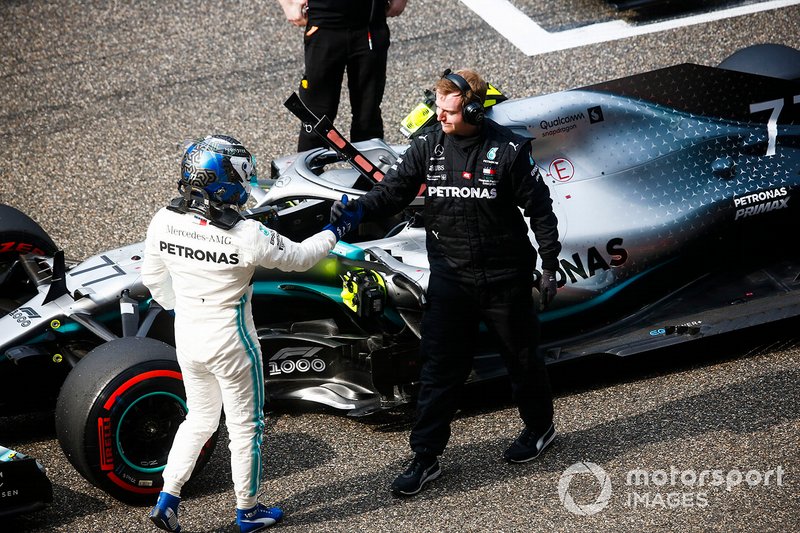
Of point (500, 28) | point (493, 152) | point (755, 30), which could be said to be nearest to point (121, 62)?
point (500, 28)

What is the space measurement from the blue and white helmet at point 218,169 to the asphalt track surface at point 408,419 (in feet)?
4.94

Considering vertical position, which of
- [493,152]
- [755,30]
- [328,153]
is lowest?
[755,30]

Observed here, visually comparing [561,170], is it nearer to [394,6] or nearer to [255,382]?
[394,6]

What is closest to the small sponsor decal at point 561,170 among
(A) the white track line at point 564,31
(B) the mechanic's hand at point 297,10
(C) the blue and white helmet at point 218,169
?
(C) the blue and white helmet at point 218,169

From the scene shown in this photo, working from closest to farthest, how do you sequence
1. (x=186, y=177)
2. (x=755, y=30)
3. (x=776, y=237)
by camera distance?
(x=186, y=177)
(x=776, y=237)
(x=755, y=30)

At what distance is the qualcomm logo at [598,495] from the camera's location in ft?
16.0

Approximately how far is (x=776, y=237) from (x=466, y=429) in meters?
2.31

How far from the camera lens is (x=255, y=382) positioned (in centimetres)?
455

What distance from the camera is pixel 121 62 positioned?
10.7m

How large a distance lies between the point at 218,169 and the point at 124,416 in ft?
4.16

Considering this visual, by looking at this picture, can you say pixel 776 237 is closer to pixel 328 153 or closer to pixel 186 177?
pixel 328 153

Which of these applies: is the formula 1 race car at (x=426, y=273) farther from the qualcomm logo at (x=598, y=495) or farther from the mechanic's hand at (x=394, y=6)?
the mechanic's hand at (x=394, y=6)

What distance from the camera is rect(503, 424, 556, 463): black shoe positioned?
5211 mm

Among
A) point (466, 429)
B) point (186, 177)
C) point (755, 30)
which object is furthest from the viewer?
point (755, 30)
